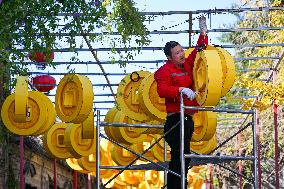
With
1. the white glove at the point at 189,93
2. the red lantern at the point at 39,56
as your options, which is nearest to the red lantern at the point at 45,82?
the red lantern at the point at 39,56

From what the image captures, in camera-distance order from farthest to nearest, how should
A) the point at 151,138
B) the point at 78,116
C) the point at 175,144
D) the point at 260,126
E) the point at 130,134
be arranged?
1. the point at 260,126
2. the point at 151,138
3. the point at 130,134
4. the point at 78,116
5. the point at 175,144

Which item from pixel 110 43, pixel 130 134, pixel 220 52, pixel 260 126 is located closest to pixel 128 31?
pixel 110 43

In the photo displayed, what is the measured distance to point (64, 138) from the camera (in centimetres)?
1596

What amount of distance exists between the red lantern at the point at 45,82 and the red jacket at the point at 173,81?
23.7 ft

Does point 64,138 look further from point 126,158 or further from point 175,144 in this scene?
point 175,144

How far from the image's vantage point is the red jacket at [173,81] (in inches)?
349

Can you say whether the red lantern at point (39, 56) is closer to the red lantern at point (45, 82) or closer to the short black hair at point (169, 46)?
the short black hair at point (169, 46)

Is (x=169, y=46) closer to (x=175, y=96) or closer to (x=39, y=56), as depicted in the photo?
(x=175, y=96)

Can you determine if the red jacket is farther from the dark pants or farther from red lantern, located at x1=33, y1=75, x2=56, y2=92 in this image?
red lantern, located at x1=33, y1=75, x2=56, y2=92

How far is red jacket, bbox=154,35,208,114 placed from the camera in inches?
349

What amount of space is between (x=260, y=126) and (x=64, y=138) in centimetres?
891

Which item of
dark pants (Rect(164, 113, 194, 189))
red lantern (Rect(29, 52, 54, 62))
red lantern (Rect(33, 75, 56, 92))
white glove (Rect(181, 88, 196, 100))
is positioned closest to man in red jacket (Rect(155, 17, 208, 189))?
dark pants (Rect(164, 113, 194, 189))

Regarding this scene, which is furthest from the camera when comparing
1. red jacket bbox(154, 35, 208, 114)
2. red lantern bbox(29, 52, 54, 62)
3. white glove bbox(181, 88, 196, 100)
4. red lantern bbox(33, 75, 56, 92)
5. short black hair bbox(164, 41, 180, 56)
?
red lantern bbox(33, 75, 56, 92)

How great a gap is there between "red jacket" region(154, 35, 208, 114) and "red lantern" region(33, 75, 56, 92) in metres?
7.23
